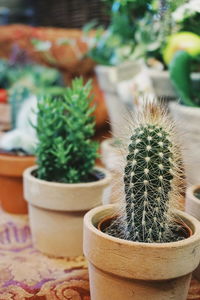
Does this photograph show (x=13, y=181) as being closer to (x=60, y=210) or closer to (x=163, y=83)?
(x=60, y=210)

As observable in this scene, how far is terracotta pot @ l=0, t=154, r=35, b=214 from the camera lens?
47.3 inches

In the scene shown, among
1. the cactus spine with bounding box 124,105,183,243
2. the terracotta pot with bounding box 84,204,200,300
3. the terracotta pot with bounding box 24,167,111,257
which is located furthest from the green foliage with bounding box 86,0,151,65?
the terracotta pot with bounding box 84,204,200,300

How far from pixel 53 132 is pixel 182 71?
1.28ft

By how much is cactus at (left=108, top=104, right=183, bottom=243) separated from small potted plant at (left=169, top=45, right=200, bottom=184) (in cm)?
36

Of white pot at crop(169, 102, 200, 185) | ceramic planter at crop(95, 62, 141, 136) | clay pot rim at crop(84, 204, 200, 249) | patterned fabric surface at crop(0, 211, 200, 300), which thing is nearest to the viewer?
clay pot rim at crop(84, 204, 200, 249)

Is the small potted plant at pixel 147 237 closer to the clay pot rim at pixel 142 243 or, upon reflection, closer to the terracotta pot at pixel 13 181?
the clay pot rim at pixel 142 243

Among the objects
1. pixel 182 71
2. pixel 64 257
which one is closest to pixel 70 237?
pixel 64 257

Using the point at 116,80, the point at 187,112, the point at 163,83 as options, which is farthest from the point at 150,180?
the point at 116,80

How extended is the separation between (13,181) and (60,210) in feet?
1.05

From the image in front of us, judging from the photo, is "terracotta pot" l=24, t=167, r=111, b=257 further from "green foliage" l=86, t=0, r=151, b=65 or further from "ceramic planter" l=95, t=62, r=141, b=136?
"green foliage" l=86, t=0, r=151, b=65

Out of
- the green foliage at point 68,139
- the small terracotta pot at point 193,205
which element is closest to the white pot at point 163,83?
the green foliage at point 68,139

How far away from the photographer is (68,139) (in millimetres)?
1026

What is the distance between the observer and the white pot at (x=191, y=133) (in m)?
1.09

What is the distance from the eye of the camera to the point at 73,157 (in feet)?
3.40
